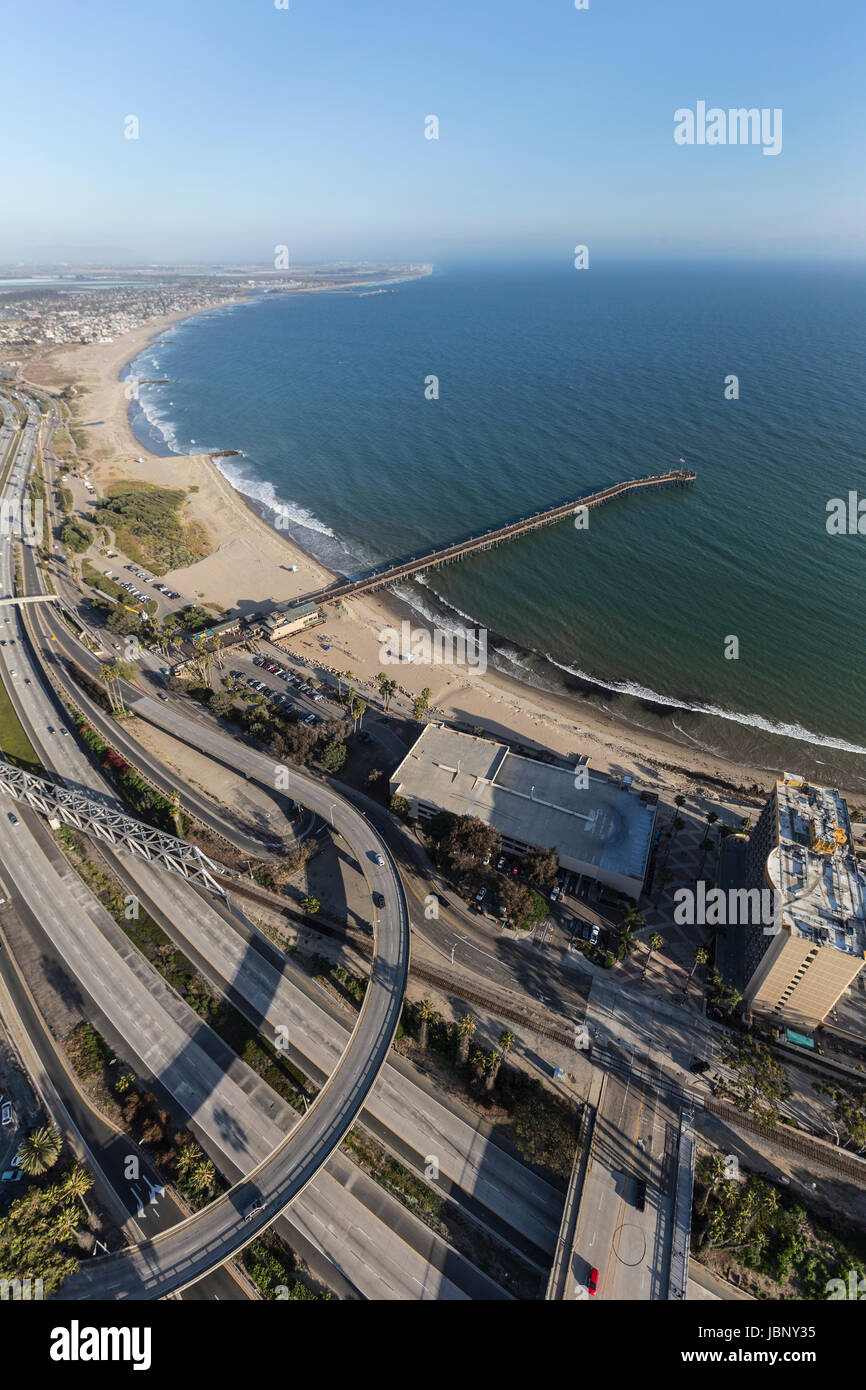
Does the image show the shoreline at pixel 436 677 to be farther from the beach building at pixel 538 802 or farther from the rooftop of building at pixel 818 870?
the rooftop of building at pixel 818 870

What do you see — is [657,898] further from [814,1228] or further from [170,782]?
[170,782]

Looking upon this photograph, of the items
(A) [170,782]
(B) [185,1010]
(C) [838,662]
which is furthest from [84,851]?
(C) [838,662]

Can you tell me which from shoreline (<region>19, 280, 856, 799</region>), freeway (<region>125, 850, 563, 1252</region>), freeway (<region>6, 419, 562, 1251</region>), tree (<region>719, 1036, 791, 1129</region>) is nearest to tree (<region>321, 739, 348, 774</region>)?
freeway (<region>6, 419, 562, 1251</region>)

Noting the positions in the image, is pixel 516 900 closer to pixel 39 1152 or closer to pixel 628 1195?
pixel 628 1195

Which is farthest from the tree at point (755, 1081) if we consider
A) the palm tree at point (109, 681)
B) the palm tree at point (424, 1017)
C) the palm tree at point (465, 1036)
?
the palm tree at point (109, 681)

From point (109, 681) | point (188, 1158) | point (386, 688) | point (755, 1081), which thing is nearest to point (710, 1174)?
point (755, 1081)
